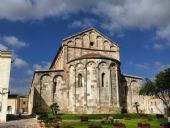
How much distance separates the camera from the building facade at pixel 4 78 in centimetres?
2970

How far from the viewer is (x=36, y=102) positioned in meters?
43.1

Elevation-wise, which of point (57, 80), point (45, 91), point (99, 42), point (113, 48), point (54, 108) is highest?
point (99, 42)

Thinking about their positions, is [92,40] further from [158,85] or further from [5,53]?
[5,53]

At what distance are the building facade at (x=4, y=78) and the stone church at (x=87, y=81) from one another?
42.1 ft

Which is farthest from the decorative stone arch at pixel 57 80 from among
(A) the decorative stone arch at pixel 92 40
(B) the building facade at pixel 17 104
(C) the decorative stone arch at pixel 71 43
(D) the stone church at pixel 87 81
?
(B) the building facade at pixel 17 104

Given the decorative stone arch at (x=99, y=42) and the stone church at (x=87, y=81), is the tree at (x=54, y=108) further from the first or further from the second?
the decorative stone arch at (x=99, y=42)

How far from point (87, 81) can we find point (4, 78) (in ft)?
45.8

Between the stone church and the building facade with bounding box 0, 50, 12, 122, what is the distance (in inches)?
505

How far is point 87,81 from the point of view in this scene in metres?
40.2

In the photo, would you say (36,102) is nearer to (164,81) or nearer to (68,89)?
(68,89)

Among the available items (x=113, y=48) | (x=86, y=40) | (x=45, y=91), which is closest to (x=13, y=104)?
(x=45, y=91)

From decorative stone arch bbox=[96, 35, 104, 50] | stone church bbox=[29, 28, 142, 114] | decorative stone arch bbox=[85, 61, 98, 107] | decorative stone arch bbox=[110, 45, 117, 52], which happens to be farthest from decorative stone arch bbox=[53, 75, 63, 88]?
decorative stone arch bbox=[110, 45, 117, 52]

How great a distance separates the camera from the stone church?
3966cm

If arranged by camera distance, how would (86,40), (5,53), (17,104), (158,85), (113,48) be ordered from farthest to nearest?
1. (17,104)
2. (113,48)
3. (86,40)
4. (158,85)
5. (5,53)
